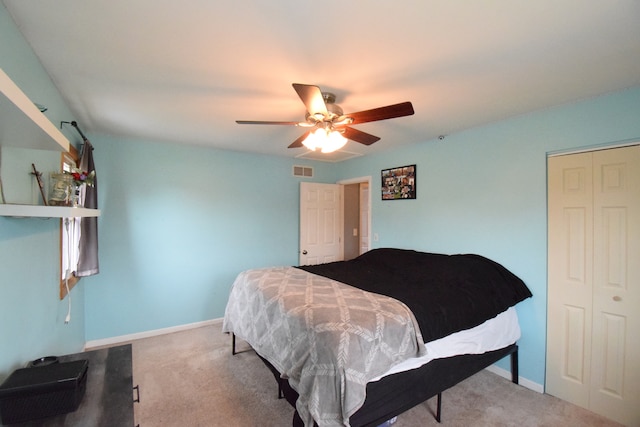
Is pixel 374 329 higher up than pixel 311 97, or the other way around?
pixel 311 97

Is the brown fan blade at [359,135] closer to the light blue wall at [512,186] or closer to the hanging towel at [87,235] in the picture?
the light blue wall at [512,186]

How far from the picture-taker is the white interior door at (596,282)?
2.01 m

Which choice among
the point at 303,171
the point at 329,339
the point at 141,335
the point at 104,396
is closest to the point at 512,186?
the point at 329,339

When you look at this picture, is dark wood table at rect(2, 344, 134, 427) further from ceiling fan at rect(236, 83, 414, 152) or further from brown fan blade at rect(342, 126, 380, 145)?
brown fan blade at rect(342, 126, 380, 145)

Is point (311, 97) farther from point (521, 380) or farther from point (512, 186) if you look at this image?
point (521, 380)

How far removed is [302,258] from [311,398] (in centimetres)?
298

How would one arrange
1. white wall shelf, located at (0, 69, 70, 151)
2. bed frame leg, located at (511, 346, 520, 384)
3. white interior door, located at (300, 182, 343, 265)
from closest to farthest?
1. white wall shelf, located at (0, 69, 70, 151)
2. bed frame leg, located at (511, 346, 520, 384)
3. white interior door, located at (300, 182, 343, 265)

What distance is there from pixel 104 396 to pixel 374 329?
1360mm

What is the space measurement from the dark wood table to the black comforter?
1663 millimetres

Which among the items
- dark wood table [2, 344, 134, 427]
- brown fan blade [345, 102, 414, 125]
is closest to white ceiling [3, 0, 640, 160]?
brown fan blade [345, 102, 414, 125]

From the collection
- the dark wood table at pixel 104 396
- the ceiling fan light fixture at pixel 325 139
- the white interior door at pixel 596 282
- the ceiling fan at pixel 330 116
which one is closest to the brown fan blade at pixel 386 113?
the ceiling fan at pixel 330 116

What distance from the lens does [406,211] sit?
3.64 metres

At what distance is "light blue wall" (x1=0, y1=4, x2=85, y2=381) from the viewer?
123 centimetres

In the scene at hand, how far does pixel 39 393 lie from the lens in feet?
3.49
